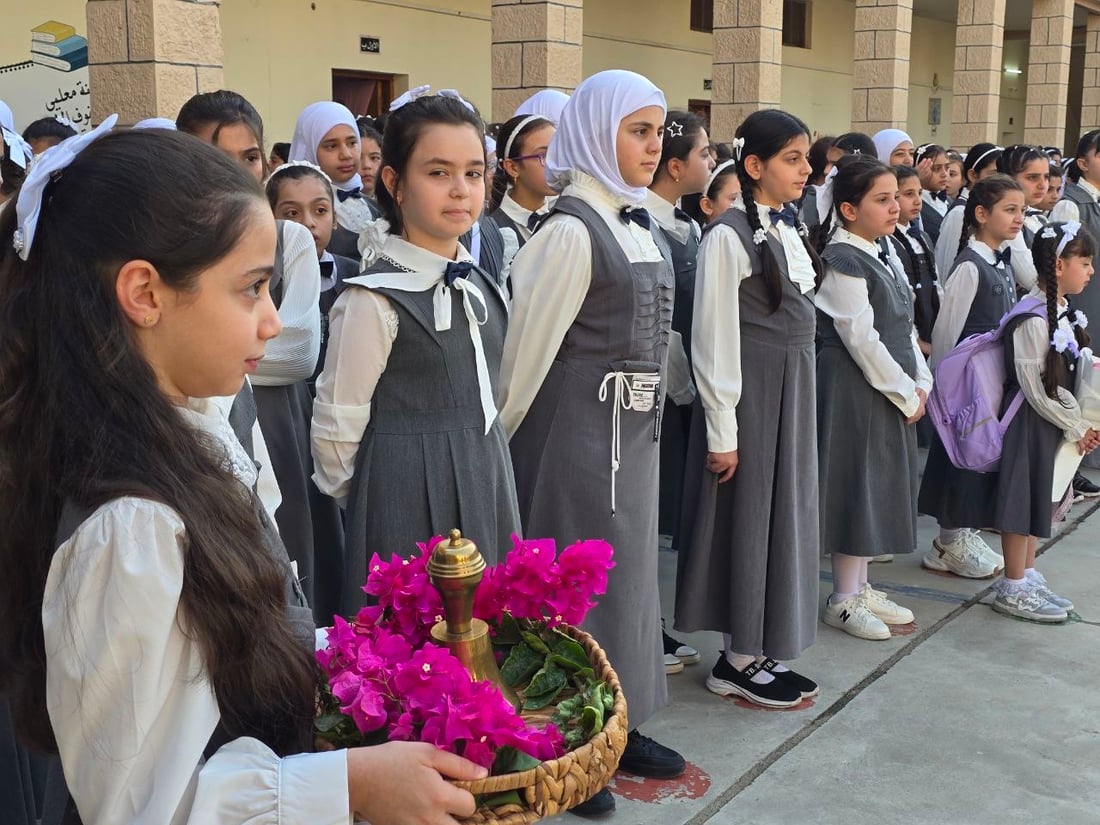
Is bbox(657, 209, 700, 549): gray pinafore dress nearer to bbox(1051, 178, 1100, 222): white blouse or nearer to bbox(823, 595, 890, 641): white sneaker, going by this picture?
bbox(823, 595, 890, 641): white sneaker

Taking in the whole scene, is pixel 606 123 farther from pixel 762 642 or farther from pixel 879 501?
pixel 879 501

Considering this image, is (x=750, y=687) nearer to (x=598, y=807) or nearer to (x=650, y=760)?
(x=650, y=760)

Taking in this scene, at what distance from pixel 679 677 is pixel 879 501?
1.00 meters

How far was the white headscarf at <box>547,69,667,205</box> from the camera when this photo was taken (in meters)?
2.92

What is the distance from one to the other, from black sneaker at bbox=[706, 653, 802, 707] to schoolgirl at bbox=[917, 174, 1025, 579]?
4.77 ft

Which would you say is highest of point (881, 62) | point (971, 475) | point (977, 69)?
point (977, 69)

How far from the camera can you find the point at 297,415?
3215 millimetres

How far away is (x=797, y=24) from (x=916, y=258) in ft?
49.2

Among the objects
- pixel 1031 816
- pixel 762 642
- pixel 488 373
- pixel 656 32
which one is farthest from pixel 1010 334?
pixel 656 32

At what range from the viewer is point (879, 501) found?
163 inches

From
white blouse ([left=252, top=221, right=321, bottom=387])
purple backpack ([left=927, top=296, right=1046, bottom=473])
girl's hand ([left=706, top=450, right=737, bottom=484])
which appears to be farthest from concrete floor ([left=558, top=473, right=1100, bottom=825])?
white blouse ([left=252, top=221, right=321, bottom=387])

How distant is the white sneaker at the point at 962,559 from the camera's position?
4.77 m

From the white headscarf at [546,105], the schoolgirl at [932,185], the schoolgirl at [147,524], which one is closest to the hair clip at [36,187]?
the schoolgirl at [147,524]

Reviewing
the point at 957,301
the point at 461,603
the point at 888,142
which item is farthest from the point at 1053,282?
the point at 461,603
